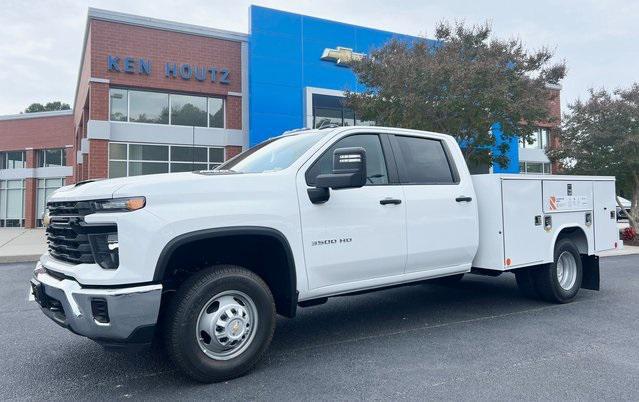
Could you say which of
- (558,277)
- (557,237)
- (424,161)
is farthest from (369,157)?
(558,277)

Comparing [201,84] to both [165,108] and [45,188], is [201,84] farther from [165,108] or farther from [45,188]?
A: [45,188]

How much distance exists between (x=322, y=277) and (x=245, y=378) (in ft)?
3.38

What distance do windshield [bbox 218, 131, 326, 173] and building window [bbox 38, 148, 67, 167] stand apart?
106 feet

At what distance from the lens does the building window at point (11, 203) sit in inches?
1302

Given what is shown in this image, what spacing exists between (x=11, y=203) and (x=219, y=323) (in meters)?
35.6

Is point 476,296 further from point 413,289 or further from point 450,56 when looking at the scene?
point 450,56

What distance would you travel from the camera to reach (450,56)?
567 inches

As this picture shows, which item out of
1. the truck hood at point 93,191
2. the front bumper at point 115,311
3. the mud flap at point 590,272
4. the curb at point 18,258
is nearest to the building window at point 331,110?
the curb at point 18,258

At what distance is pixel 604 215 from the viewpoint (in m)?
7.13

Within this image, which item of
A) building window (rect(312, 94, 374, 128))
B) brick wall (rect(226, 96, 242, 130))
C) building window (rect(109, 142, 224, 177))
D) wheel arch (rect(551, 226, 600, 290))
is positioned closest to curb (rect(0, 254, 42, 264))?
building window (rect(109, 142, 224, 177))

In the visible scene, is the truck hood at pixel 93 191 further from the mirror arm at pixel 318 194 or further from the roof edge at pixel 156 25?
the roof edge at pixel 156 25

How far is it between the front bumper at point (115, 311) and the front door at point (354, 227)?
1.33 metres

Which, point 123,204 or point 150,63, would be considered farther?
point 150,63

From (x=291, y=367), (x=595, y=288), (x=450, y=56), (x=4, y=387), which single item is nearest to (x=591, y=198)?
(x=595, y=288)
